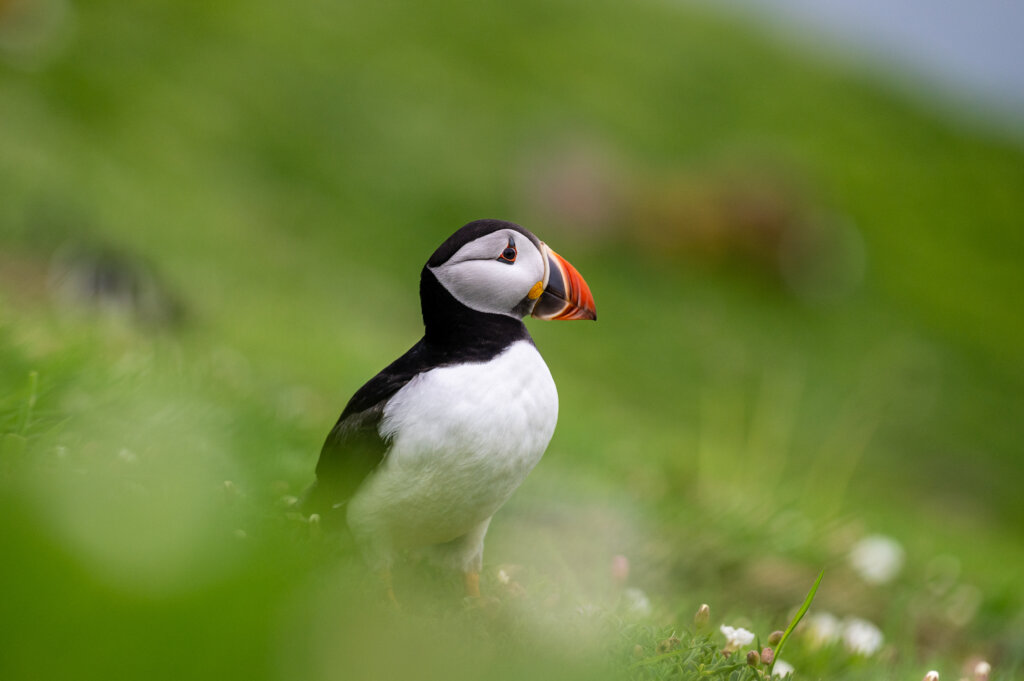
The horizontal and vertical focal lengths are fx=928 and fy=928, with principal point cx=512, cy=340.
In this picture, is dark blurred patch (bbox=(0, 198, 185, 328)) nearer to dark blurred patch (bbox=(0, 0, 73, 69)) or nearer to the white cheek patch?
the white cheek patch

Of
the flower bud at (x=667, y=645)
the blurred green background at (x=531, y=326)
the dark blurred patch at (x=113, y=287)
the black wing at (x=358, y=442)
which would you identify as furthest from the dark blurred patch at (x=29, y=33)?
the flower bud at (x=667, y=645)

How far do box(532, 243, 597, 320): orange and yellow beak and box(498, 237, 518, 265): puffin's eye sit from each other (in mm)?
101

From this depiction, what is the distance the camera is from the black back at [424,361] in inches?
112

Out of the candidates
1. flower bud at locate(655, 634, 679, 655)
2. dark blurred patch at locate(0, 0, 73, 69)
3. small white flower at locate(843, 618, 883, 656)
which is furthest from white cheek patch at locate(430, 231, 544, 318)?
dark blurred patch at locate(0, 0, 73, 69)

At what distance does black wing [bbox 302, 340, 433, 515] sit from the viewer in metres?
2.85

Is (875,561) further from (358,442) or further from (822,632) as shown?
(358,442)

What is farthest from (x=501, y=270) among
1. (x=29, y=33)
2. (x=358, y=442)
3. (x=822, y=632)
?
(x=29, y=33)

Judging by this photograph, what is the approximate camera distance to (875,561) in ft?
17.5

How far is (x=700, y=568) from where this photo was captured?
17.4 ft

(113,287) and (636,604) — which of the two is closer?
(636,604)

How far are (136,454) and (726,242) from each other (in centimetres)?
1678

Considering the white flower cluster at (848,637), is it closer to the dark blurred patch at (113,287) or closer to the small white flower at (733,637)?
the small white flower at (733,637)

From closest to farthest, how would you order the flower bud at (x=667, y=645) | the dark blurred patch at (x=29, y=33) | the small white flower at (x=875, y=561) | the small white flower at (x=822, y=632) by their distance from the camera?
the flower bud at (x=667, y=645) < the small white flower at (x=822, y=632) < the small white flower at (x=875, y=561) < the dark blurred patch at (x=29, y=33)

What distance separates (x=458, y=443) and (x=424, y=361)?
1.12 feet
